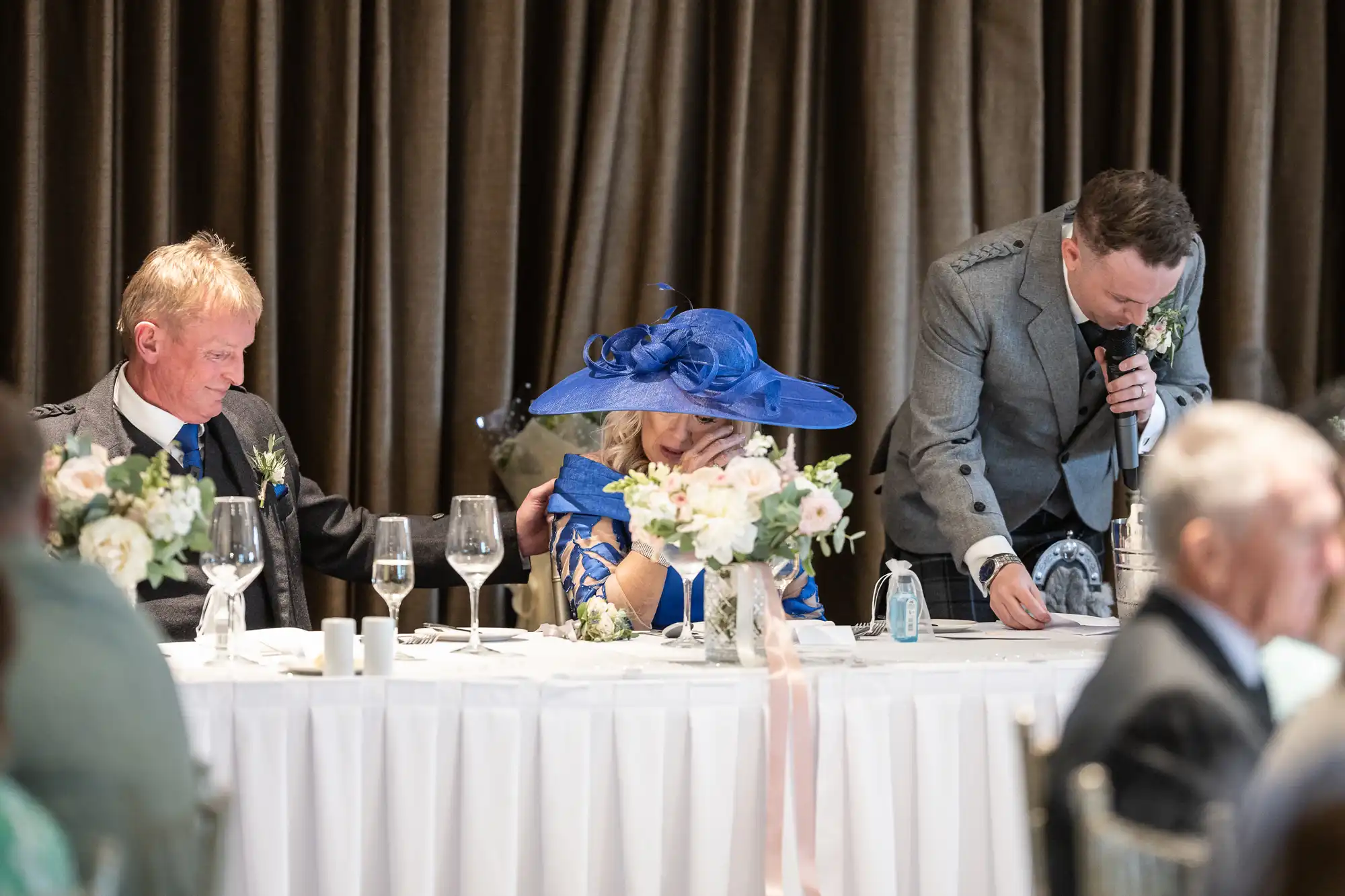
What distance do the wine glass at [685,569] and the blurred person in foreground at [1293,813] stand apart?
1.33 meters

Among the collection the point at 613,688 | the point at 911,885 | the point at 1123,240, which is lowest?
the point at 911,885

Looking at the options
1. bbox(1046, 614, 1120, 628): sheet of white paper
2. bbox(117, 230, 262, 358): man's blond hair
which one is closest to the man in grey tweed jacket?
bbox(1046, 614, 1120, 628): sheet of white paper

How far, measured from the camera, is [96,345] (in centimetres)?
407

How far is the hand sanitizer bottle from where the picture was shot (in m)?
2.83

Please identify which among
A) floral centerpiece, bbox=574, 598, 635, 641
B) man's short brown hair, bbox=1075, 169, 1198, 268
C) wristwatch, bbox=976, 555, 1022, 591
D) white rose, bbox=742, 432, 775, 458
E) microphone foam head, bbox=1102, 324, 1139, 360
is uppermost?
man's short brown hair, bbox=1075, 169, 1198, 268

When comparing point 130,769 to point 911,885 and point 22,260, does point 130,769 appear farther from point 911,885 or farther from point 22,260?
point 22,260

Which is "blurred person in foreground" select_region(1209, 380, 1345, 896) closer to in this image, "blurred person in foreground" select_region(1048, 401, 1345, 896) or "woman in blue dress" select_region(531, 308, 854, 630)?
"blurred person in foreground" select_region(1048, 401, 1345, 896)

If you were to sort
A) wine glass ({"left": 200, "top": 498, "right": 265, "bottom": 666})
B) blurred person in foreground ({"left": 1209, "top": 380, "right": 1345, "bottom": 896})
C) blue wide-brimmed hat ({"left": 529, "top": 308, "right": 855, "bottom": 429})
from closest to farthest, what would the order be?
blurred person in foreground ({"left": 1209, "top": 380, "right": 1345, "bottom": 896}) < wine glass ({"left": 200, "top": 498, "right": 265, "bottom": 666}) < blue wide-brimmed hat ({"left": 529, "top": 308, "right": 855, "bottom": 429})

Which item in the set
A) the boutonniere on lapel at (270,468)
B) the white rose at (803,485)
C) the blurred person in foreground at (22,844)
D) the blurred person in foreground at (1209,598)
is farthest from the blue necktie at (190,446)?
the blurred person in foreground at (1209,598)

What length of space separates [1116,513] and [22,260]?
328 centimetres

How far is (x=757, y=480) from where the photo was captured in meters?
2.49

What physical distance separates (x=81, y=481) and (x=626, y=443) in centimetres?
141

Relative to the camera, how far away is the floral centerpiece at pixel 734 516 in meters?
2.47

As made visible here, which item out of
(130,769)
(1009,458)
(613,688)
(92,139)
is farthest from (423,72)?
(130,769)
